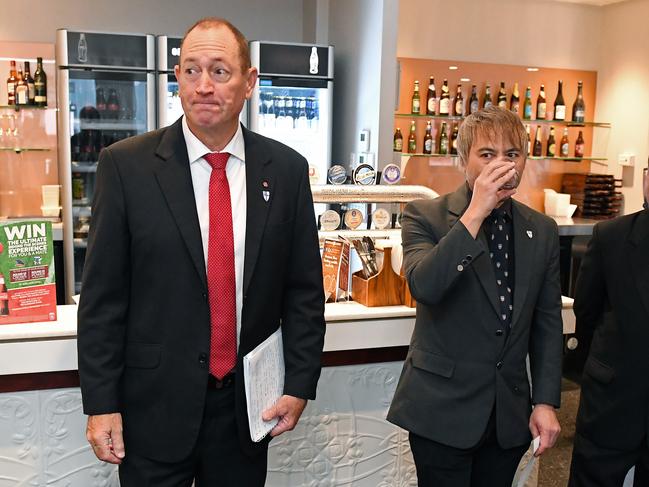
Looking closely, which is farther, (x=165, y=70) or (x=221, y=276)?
(x=165, y=70)

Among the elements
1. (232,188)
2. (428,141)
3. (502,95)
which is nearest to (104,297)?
(232,188)

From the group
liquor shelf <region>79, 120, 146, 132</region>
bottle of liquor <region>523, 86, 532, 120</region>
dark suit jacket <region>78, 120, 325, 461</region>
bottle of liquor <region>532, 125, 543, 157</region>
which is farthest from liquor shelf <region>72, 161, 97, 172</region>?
bottle of liquor <region>532, 125, 543, 157</region>

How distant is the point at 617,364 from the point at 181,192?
1.39 m

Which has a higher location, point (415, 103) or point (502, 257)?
point (415, 103)

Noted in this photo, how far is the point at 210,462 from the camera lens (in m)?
1.72

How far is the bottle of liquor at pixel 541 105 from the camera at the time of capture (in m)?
6.43

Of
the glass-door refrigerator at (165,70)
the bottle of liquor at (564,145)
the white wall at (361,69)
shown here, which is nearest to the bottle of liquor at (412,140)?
the white wall at (361,69)

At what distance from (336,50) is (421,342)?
14.2ft

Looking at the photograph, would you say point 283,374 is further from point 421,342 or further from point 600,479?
point 600,479

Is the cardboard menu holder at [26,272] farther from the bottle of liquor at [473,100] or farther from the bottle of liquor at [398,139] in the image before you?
the bottle of liquor at [473,100]

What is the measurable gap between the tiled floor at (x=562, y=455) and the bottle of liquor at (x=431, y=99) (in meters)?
2.74

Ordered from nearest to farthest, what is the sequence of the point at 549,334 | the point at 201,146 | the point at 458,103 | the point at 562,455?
the point at 201,146, the point at 549,334, the point at 562,455, the point at 458,103

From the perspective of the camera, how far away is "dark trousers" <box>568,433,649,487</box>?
6.92 ft

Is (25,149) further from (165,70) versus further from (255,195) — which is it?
(255,195)
